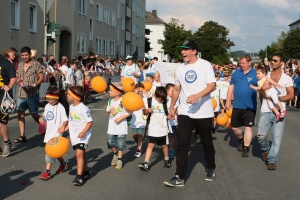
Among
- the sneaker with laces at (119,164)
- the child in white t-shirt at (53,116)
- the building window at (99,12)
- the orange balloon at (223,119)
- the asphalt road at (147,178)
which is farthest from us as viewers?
the building window at (99,12)

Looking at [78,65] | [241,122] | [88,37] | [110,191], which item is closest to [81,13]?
[88,37]

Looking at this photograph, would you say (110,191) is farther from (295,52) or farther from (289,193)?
(295,52)

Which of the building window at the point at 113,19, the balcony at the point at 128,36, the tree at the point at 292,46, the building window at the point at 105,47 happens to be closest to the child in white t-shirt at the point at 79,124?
the building window at the point at 105,47

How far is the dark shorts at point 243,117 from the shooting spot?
9336 millimetres

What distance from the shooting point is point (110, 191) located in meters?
6.59

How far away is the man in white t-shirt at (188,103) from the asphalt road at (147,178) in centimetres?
41

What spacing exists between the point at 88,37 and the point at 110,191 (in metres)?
38.5

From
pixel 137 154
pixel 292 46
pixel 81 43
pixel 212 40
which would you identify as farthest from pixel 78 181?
pixel 212 40

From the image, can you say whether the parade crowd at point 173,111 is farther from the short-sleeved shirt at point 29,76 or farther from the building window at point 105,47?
the building window at point 105,47

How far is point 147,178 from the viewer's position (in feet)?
24.5

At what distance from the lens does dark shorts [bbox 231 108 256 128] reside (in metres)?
9.34

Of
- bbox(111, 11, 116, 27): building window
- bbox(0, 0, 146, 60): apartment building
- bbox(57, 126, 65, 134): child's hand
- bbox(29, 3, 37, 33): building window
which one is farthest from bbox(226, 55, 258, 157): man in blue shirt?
bbox(111, 11, 116, 27): building window

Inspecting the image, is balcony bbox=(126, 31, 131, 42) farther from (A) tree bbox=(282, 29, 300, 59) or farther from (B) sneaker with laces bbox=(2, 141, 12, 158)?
(B) sneaker with laces bbox=(2, 141, 12, 158)

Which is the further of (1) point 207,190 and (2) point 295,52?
(2) point 295,52
